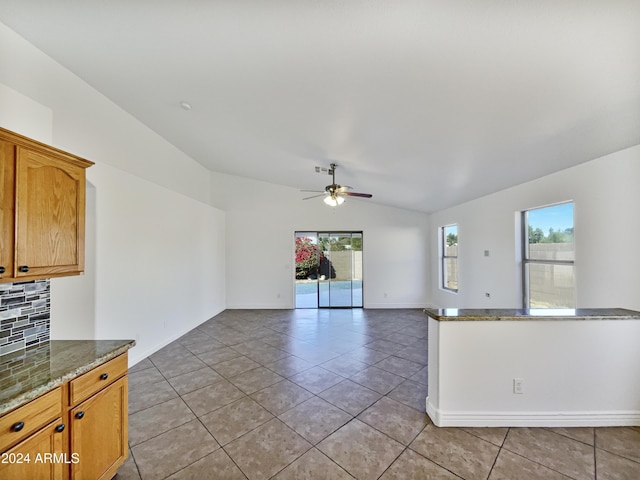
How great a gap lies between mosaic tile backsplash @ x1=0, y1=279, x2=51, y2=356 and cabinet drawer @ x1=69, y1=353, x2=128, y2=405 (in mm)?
686

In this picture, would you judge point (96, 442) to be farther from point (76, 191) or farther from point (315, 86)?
point (315, 86)

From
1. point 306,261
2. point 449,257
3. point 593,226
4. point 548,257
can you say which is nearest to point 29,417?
point 593,226

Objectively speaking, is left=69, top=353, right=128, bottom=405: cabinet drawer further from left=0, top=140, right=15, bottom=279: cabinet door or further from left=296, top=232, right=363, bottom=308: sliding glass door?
left=296, top=232, right=363, bottom=308: sliding glass door

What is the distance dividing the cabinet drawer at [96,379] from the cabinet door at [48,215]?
2.39 ft

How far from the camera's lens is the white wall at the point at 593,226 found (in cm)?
244

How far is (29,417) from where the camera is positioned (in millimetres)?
1264

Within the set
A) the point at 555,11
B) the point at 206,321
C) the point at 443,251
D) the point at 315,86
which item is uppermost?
the point at 315,86

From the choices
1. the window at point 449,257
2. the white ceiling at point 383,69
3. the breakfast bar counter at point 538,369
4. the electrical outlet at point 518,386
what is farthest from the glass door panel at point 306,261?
the electrical outlet at point 518,386

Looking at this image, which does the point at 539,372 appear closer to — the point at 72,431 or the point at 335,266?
the point at 72,431

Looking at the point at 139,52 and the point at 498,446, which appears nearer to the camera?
the point at 498,446

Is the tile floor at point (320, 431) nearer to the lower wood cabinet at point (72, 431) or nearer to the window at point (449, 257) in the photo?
the lower wood cabinet at point (72, 431)

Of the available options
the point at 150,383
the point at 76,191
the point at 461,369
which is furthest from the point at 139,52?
the point at 461,369

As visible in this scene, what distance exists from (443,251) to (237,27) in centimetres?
613

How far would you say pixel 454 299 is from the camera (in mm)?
5734
